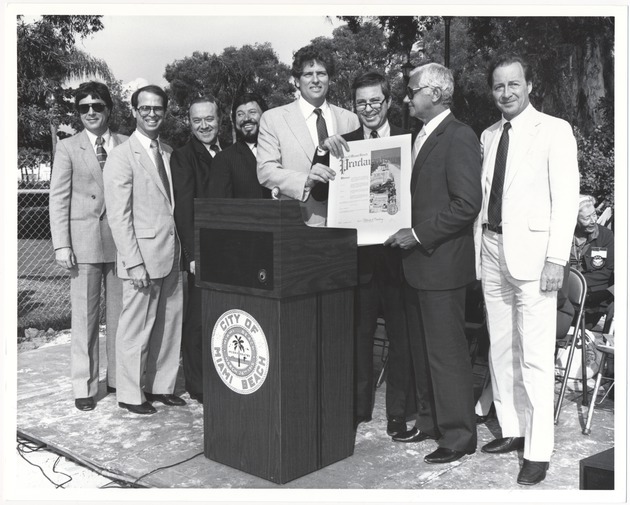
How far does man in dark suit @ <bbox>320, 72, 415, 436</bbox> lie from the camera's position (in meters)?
4.43

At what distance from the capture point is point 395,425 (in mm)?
4617

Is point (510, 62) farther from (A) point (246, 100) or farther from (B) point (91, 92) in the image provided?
(B) point (91, 92)

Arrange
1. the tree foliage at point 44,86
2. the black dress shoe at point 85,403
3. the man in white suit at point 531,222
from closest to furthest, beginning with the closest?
the man in white suit at point 531,222, the black dress shoe at point 85,403, the tree foliage at point 44,86

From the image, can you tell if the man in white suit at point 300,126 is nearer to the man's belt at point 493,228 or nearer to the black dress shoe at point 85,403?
the man's belt at point 493,228

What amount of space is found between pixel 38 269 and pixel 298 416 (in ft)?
26.6

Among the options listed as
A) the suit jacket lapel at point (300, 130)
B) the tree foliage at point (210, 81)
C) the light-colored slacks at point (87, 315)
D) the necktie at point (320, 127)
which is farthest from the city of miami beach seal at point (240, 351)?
the tree foliage at point (210, 81)

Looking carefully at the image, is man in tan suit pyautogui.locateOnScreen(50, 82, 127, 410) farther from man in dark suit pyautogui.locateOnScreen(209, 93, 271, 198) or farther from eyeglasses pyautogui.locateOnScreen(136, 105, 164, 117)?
man in dark suit pyautogui.locateOnScreen(209, 93, 271, 198)

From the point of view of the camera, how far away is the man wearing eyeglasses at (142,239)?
4996mm

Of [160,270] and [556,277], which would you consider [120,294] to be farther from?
[556,277]

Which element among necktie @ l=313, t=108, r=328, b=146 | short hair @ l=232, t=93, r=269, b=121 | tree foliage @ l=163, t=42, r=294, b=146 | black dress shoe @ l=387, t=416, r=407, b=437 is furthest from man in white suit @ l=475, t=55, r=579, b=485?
tree foliage @ l=163, t=42, r=294, b=146

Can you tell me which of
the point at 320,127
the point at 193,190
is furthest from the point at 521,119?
the point at 193,190

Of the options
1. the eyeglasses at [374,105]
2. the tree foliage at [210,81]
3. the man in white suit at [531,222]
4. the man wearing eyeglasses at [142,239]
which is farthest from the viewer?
the tree foliage at [210,81]

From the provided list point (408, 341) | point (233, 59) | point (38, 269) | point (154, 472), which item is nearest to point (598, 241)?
point (408, 341)
